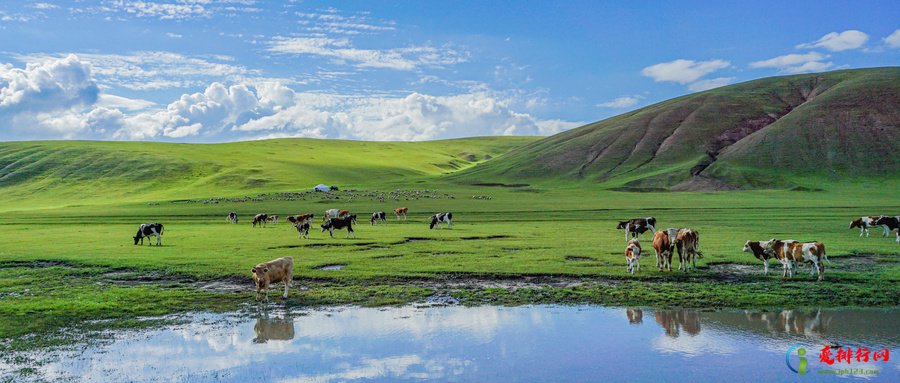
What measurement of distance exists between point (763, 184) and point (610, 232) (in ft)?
305

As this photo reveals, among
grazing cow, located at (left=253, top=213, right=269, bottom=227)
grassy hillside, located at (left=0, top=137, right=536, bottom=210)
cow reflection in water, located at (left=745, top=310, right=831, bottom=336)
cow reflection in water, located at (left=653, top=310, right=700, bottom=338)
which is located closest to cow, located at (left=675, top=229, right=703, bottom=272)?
cow reflection in water, located at (left=745, top=310, right=831, bottom=336)

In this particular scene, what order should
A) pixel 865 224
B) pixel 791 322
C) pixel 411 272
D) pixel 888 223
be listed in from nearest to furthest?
pixel 791 322 < pixel 411 272 < pixel 888 223 < pixel 865 224

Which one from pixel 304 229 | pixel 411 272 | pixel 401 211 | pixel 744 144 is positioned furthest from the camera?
pixel 744 144

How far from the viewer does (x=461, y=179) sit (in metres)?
158

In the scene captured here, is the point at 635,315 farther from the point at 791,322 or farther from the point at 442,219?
the point at 442,219

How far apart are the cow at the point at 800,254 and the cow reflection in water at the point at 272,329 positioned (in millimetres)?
19522

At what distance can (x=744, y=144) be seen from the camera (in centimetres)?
14888

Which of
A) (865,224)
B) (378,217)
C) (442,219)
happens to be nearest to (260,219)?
(378,217)

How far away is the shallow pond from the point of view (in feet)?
45.0

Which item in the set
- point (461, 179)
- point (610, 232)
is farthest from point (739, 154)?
point (610, 232)

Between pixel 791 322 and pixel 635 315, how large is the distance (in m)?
4.47

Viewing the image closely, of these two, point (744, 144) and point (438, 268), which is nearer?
point (438, 268)

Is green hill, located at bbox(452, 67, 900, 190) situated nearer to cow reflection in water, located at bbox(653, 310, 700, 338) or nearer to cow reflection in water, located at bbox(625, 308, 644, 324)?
cow reflection in water, located at bbox(625, 308, 644, 324)

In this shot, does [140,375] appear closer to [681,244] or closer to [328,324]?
[328,324]
